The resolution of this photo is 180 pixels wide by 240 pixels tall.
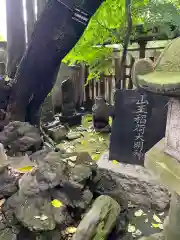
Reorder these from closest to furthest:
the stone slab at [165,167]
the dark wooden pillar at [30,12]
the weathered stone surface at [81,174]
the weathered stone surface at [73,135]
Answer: the stone slab at [165,167], the weathered stone surface at [81,174], the weathered stone surface at [73,135], the dark wooden pillar at [30,12]

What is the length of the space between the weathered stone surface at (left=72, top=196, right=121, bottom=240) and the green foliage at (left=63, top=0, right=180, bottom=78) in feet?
7.40

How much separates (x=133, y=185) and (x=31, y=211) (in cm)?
122

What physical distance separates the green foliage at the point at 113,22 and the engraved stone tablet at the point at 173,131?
1913 mm

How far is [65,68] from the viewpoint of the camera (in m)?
6.15

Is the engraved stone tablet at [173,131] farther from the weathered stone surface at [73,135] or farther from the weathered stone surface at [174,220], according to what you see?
the weathered stone surface at [73,135]

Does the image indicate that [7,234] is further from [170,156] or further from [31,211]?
[170,156]

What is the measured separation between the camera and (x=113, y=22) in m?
3.99

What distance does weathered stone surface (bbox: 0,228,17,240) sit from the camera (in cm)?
181

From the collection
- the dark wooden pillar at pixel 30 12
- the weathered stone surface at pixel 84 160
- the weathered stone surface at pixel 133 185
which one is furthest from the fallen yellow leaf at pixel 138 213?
the dark wooden pillar at pixel 30 12

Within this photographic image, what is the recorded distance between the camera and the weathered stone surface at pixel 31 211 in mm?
1712

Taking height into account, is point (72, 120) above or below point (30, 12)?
below

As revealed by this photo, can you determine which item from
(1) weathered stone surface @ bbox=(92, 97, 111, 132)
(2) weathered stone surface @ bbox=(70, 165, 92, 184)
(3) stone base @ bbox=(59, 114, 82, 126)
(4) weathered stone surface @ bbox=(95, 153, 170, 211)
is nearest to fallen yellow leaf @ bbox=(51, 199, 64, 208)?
(2) weathered stone surface @ bbox=(70, 165, 92, 184)

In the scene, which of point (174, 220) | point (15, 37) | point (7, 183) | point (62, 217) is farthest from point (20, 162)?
point (15, 37)

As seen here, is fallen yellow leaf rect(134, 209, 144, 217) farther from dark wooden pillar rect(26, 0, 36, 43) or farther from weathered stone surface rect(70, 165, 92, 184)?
dark wooden pillar rect(26, 0, 36, 43)
